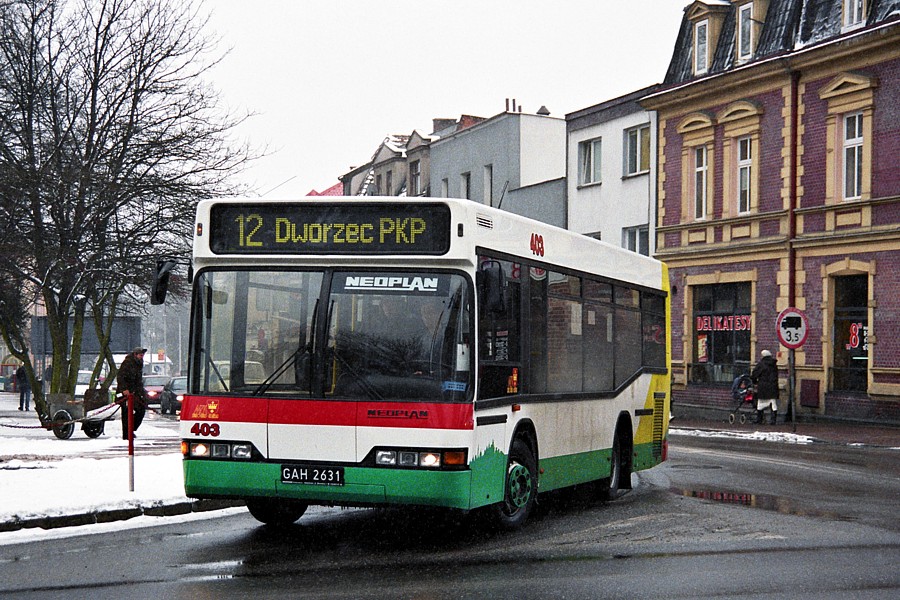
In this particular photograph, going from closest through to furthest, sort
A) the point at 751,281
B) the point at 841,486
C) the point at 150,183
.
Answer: the point at 841,486 → the point at 150,183 → the point at 751,281

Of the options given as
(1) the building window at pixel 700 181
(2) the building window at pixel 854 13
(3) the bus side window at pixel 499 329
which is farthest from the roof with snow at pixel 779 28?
(3) the bus side window at pixel 499 329

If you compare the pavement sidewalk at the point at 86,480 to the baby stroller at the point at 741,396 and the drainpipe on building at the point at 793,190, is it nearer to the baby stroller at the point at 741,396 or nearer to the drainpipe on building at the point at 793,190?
the baby stroller at the point at 741,396

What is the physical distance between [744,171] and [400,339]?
25.2 metres

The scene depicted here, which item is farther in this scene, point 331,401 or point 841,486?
point 841,486

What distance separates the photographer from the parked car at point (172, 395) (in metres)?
46.5

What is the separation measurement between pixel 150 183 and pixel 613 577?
17.9 meters

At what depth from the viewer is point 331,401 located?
381 inches

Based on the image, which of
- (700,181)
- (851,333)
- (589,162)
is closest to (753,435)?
(851,333)

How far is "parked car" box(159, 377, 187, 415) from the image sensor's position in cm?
4653

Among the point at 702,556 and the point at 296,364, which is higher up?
the point at 296,364

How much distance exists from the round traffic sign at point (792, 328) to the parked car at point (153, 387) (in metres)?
29.0

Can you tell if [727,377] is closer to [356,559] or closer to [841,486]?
[841,486]

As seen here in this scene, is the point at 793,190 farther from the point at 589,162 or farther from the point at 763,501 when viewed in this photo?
the point at 763,501

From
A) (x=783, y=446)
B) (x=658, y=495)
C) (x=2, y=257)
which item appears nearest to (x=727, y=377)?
(x=783, y=446)
